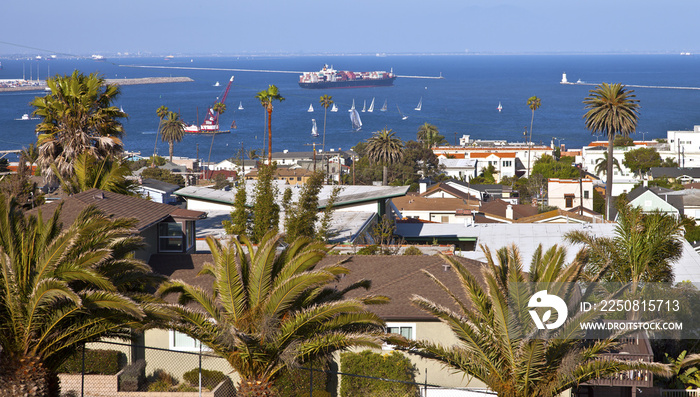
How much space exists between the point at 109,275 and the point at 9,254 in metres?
2.06

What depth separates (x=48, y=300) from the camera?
44.6 ft

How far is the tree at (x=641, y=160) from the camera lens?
4552 inches

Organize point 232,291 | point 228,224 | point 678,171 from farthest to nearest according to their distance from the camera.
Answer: point 678,171 < point 228,224 < point 232,291

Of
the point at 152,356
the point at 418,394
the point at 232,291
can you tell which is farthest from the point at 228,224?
the point at 232,291

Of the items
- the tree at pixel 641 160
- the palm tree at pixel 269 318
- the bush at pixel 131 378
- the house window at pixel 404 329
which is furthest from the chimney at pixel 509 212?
the tree at pixel 641 160

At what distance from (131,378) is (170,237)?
19.9ft

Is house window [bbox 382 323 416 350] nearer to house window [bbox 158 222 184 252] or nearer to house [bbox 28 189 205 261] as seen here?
house [bbox 28 189 205 261]

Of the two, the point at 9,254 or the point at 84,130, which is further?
the point at 84,130

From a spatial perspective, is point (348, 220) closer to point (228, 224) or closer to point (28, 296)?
point (228, 224)

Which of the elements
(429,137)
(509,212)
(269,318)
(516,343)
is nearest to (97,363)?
(269,318)

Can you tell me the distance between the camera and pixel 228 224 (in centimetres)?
3384

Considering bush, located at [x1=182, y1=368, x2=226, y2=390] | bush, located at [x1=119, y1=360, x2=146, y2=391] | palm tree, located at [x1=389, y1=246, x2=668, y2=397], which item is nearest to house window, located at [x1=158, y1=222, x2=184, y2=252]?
bush, located at [x1=119, y1=360, x2=146, y2=391]

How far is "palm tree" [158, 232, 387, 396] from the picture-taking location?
48.3 feet

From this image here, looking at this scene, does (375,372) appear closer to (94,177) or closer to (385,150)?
(94,177)
